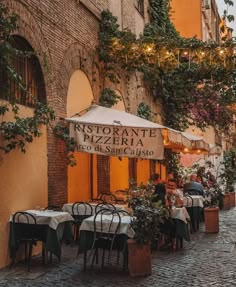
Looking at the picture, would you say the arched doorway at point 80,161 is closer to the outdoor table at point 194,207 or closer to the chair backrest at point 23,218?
the outdoor table at point 194,207

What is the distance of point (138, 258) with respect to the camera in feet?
26.6

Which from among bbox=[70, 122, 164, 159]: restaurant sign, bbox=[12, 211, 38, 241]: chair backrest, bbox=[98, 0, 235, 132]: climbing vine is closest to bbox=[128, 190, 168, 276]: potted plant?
bbox=[12, 211, 38, 241]: chair backrest

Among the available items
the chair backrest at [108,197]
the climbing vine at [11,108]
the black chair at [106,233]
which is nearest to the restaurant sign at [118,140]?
the climbing vine at [11,108]

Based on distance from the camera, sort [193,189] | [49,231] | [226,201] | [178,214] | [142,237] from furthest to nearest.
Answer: [226,201]
[193,189]
[178,214]
[49,231]
[142,237]

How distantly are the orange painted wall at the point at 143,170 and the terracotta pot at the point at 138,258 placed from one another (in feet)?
37.8

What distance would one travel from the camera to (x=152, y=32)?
19.9m

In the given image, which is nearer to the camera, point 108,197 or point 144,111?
point 108,197

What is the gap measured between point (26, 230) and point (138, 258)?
2.27 meters

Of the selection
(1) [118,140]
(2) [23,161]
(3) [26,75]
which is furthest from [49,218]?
(3) [26,75]

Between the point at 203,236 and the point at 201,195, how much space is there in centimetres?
268

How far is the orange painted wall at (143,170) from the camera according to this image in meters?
20.0

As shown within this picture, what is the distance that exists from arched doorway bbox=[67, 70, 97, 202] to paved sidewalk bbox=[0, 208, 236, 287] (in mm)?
3351

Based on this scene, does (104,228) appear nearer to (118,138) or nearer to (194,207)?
(118,138)

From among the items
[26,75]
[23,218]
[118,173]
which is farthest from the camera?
[118,173]
